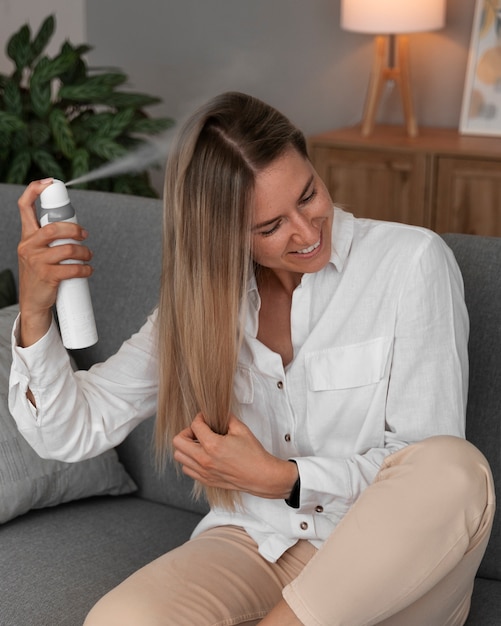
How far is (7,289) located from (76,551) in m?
0.64

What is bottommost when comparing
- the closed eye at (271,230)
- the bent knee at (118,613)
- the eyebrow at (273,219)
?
the bent knee at (118,613)

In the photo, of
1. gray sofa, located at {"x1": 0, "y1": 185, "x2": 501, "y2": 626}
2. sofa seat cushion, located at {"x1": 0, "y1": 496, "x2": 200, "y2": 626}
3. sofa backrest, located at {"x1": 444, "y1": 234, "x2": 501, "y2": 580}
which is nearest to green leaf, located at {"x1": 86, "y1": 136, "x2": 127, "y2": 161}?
gray sofa, located at {"x1": 0, "y1": 185, "x2": 501, "y2": 626}

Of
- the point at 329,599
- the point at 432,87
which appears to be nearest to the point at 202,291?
the point at 329,599

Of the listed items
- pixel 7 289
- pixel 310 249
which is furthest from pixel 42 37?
pixel 310 249

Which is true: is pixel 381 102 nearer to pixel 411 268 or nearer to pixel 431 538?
pixel 411 268

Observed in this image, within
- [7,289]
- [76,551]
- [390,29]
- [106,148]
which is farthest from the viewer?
[390,29]

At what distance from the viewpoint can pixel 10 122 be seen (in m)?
3.27

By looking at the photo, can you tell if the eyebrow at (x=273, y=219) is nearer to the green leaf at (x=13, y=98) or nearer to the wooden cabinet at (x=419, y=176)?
the green leaf at (x=13, y=98)

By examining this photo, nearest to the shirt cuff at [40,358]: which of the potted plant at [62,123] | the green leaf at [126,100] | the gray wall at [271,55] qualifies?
the potted plant at [62,123]

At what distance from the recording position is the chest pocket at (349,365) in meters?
1.56

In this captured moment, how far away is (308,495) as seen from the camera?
1515 mm

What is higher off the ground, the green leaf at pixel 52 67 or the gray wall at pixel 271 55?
the green leaf at pixel 52 67

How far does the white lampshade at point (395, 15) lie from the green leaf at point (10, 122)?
1429 millimetres

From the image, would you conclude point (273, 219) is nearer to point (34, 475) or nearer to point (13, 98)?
point (34, 475)
